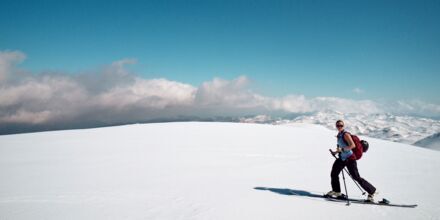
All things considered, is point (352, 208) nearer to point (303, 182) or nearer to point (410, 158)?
point (303, 182)

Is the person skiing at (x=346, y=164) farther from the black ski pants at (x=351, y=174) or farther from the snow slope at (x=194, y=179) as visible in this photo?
the snow slope at (x=194, y=179)

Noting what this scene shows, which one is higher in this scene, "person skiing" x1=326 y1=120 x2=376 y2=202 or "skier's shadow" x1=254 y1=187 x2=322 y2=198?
"person skiing" x1=326 y1=120 x2=376 y2=202

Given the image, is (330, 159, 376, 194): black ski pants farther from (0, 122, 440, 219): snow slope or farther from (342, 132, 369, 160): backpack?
(0, 122, 440, 219): snow slope

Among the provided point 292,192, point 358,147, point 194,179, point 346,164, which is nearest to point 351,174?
point 346,164

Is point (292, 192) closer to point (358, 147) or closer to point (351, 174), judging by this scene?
point (351, 174)

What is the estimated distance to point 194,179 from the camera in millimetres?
11391

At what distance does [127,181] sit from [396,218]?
909 cm

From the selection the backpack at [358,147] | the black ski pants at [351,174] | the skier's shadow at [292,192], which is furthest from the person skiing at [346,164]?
the skier's shadow at [292,192]

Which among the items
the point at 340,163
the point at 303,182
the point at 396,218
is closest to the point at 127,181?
the point at 303,182

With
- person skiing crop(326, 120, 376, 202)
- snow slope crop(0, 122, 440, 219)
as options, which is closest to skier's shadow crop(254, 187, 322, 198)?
snow slope crop(0, 122, 440, 219)

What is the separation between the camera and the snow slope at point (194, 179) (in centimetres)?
741

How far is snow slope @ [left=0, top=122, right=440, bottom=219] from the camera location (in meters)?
7.41

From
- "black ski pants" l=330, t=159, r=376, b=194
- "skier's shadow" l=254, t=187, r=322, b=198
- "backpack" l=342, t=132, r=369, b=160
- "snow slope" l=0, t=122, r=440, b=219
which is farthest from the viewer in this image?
"skier's shadow" l=254, t=187, r=322, b=198

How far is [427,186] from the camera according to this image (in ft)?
35.6
